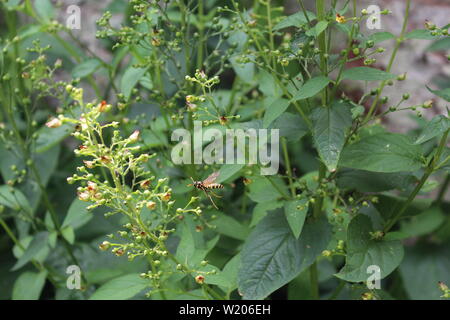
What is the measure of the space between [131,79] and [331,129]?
2.11 feet

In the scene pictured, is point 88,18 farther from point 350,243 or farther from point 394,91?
point 350,243

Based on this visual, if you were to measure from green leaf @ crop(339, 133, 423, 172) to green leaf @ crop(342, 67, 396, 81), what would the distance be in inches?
6.8

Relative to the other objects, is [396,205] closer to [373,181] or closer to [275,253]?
[373,181]

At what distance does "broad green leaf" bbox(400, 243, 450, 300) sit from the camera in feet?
6.69

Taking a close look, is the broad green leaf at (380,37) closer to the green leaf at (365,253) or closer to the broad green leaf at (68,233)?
the green leaf at (365,253)

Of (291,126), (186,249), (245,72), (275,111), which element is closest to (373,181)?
(291,126)

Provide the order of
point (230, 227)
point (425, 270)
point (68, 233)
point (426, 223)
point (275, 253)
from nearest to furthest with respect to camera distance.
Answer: point (275, 253) → point (230, 227) → point (68, 233) → point (425, 270) → point (426, 223)

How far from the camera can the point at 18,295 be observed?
1853mm

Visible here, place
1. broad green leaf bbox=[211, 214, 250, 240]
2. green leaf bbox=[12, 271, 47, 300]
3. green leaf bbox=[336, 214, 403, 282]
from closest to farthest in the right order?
green leaf bbox=[336, 214, 403, 282] < broad green leaf bbox=[211, 214, 250, 240] < green leaf bbox=[12, 271, 47, 300]

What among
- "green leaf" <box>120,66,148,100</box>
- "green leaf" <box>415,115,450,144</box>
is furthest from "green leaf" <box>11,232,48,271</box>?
"green leaf" <box>415,115,450,144</box>

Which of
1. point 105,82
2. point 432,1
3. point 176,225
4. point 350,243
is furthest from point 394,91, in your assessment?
point 350,243

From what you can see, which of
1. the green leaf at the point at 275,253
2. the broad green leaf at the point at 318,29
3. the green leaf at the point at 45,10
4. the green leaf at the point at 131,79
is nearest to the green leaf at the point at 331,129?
the broad green leaf at the point at 318,29

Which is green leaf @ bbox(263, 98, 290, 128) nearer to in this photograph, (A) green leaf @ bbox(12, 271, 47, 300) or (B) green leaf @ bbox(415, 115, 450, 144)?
(B) green leaf @ bbox(415, 115, 450, 144)

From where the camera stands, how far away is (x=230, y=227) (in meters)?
1.74
